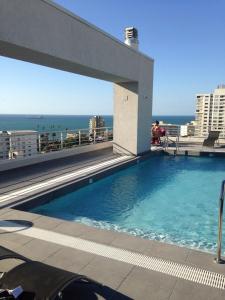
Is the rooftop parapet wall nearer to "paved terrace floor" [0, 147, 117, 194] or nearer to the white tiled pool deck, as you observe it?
"paved terrace floor" [0, 147, 117, 194]

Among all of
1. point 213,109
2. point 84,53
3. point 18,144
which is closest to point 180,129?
point 84,53

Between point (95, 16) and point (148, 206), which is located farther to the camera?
point (95, 16)

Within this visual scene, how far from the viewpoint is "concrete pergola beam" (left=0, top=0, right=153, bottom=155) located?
6031mm

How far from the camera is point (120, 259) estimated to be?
10.8ft

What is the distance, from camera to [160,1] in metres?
10.8

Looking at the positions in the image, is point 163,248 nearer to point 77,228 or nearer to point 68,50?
point 77,228

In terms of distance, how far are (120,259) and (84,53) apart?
20.7 ft

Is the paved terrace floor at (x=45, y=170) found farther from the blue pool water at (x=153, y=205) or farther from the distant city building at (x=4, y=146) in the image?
the blue pool water at (x=153, y=205)

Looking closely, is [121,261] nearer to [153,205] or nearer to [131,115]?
[153,205]

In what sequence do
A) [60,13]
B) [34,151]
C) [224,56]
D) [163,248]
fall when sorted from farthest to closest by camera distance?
[224,56] < [34,151] < [60,13] < [163,248]

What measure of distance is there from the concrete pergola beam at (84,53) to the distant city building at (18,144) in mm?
2447

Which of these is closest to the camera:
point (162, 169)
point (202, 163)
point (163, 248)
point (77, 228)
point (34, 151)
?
point (163, 248)

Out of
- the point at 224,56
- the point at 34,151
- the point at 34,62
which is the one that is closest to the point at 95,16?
the point at 34,62

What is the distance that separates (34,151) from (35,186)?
343cm
